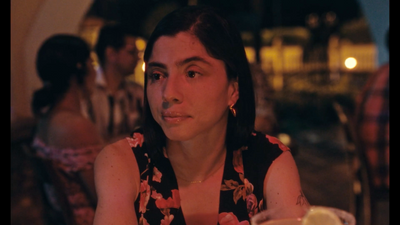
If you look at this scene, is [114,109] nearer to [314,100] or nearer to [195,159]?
[195,159]

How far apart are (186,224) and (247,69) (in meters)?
0.60

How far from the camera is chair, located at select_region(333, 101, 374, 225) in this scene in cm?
272

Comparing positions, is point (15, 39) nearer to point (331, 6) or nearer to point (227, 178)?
point (227, 178)

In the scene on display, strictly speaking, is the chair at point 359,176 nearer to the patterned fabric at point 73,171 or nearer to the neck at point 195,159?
the neck at point 195,159

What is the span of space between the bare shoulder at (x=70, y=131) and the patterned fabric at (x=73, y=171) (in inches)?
1.9

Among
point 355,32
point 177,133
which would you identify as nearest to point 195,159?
point 177,133

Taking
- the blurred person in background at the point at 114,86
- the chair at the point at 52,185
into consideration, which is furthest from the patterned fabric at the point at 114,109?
the chair at the point at 52,185

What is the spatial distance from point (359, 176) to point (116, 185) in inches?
85.7

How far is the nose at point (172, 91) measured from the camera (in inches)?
46.3

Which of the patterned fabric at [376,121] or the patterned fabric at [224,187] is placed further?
the patterned fabric at [376,121]

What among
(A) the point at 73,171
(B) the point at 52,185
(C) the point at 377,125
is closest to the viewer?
(B) the point at 52,185

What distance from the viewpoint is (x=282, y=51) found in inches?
403

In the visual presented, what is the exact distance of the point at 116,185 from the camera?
128 cm

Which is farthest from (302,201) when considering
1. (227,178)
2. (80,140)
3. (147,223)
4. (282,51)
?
(282,51)
